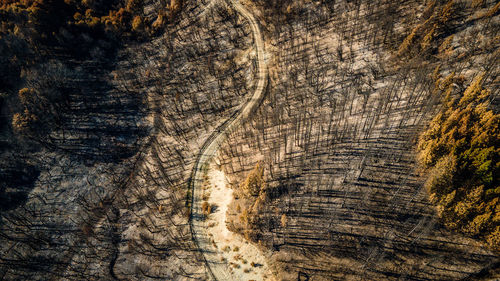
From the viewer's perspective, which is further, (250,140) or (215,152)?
(215,152)

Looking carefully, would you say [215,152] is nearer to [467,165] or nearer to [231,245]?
[231,245]

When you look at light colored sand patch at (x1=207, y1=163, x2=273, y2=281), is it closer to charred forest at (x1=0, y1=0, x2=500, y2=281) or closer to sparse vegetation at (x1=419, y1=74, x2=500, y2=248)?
charred forest at (x1=0, y1=0, x2=500, y2=281)

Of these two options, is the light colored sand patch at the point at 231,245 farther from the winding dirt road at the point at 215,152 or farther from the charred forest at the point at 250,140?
the winding dirt road at the point at 215,152

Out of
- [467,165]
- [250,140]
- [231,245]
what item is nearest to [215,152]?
[250,140]

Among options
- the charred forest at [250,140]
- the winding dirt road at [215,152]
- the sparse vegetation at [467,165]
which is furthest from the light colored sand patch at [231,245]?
the sparse vegetation at [467,165]

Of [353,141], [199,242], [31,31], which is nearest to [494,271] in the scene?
[353,141]

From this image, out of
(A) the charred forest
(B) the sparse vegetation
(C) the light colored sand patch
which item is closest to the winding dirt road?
(A) the charred forest

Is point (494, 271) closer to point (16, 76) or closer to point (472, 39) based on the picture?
point (472, 39)
